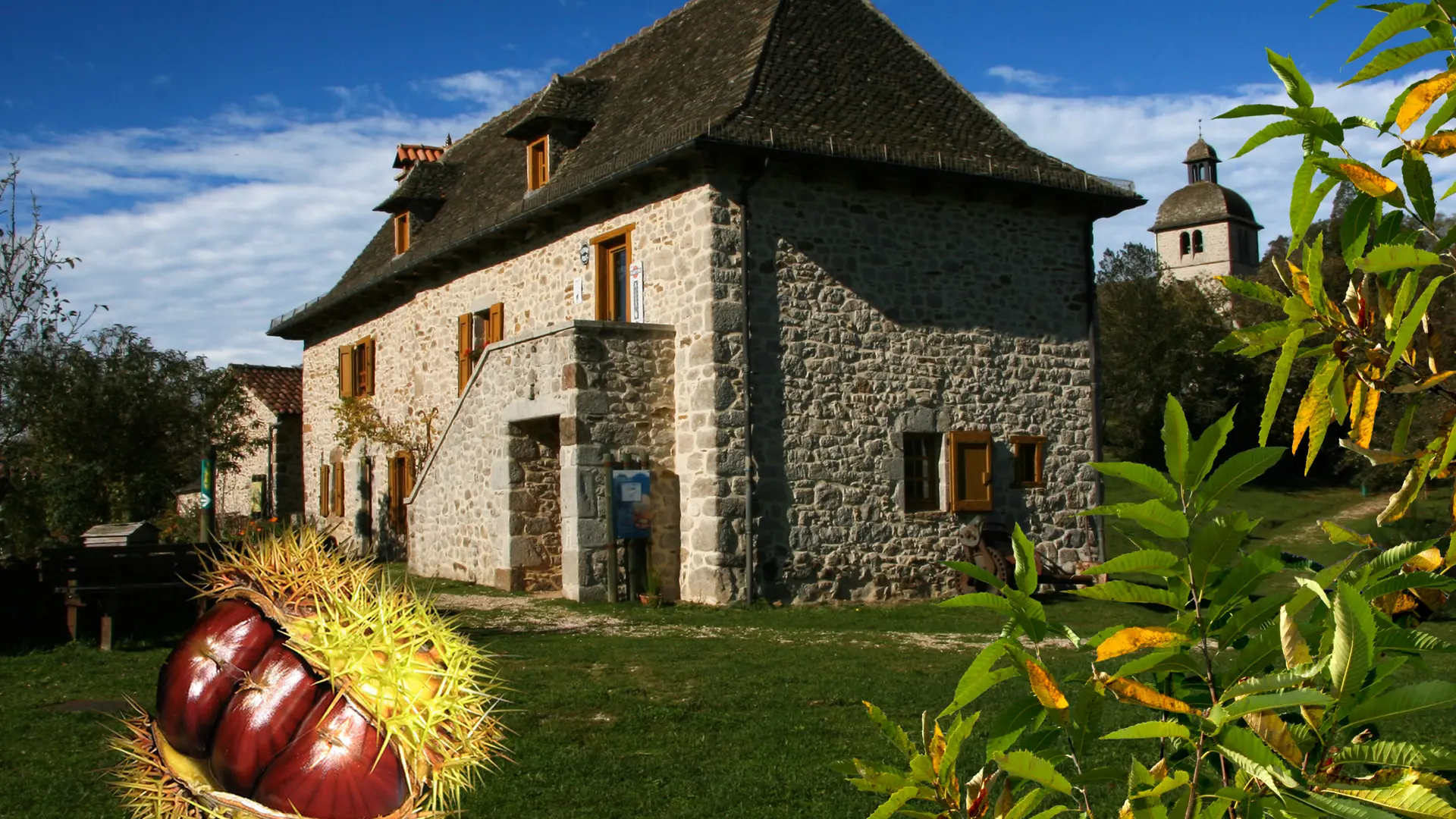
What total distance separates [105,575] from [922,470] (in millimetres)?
9357

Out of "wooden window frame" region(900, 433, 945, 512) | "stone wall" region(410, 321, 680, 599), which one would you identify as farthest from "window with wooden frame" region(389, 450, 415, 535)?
"wooden window frame" region(900, 433, 945, 512)

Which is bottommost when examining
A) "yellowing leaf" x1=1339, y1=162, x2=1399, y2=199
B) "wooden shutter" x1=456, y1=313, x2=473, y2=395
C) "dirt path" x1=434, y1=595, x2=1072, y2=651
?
"dirt path" x1=434, y1=595, x2=1072, y2=651

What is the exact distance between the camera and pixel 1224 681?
1.43m

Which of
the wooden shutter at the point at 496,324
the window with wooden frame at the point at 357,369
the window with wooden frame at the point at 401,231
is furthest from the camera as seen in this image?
the window with wooden frame at the point at 357,369

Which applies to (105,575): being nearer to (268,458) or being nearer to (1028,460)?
(1028,460)

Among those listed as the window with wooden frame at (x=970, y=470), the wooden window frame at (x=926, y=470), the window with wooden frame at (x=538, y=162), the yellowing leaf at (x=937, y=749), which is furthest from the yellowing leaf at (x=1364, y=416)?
the window with wooden frame at (x=538, y=162)

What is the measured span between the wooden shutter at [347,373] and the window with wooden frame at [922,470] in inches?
515

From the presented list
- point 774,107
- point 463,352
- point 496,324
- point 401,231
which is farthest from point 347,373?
point 774,107

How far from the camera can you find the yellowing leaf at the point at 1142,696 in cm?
140

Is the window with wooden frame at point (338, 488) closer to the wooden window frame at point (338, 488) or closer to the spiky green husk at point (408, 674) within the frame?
the wooden window frame at point (338, 488)

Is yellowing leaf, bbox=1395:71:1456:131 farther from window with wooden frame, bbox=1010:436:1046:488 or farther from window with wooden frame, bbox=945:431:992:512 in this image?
window with wooden frame, bbox=1010:436:1046:488

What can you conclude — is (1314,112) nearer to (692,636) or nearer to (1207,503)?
(1207,503)

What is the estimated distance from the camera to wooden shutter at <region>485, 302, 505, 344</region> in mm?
18188

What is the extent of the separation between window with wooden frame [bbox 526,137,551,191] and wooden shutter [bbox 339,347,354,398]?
8.59m
